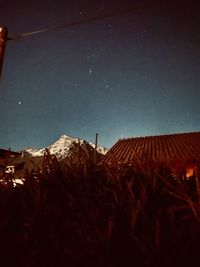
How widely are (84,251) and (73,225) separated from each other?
1.27ft

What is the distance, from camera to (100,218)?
3189 mm

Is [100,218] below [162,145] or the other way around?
below

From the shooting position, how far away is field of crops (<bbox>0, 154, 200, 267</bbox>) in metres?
2.70

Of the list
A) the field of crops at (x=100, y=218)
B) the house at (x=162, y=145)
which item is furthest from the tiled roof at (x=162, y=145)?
the field of crops at (x=100, y=218)

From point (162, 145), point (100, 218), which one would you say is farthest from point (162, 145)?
point (100, 218)

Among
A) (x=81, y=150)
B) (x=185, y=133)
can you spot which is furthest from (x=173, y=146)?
(x=81, y=150)

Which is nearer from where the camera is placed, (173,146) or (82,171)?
(82,171)

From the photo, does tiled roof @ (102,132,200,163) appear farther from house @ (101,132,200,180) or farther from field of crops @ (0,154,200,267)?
field of crops @ (0,154,200,267)

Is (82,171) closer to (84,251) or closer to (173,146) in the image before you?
(84,251)

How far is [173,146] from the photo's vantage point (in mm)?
Result: 29297

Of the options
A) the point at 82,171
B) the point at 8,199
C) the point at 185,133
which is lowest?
the point at 8,199

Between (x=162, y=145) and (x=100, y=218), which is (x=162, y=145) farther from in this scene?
(x=100, y=218)

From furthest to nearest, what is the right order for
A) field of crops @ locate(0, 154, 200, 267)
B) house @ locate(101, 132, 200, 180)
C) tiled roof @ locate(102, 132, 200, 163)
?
1. tiled roof @ locate(102, 132, 200, 163)
2. house @ locate(101, 132, 200, 180)
3. field of crops @ locate(0, 154, 200, 267)

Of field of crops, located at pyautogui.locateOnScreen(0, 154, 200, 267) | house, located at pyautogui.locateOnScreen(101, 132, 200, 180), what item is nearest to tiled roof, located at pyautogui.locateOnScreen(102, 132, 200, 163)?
house, located at pyautogui.locateOnScreen(101, 132, 200, 180)
